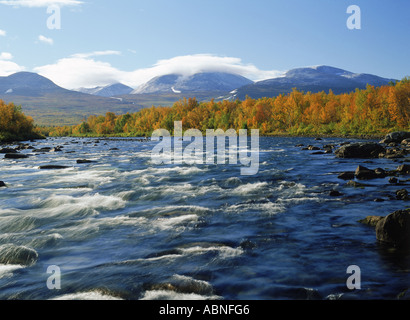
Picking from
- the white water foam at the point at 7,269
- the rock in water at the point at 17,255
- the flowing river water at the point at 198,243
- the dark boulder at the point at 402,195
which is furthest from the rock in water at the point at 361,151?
the white water foam at the point at 7,269

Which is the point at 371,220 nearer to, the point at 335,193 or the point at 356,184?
the point at 335,193

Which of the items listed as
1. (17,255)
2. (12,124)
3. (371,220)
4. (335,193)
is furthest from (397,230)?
(12,124)

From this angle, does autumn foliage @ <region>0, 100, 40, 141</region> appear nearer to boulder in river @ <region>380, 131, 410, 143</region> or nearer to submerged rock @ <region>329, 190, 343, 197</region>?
boulder in river @ <region>380, 131, 410, 143</region>

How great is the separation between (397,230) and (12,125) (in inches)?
5108

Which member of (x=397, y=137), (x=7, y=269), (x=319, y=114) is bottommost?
(x=7, y=269)

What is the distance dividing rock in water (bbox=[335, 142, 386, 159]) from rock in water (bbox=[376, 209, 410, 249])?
33495 mm

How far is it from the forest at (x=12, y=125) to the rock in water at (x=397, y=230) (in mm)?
115743

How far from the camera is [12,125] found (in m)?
118

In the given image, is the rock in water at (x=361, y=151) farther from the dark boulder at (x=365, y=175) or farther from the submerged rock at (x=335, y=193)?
the submerged rock at (x=335, y=193)

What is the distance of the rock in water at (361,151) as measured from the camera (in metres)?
43.3

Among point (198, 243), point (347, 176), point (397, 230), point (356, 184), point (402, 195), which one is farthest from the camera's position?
point (347, 176)

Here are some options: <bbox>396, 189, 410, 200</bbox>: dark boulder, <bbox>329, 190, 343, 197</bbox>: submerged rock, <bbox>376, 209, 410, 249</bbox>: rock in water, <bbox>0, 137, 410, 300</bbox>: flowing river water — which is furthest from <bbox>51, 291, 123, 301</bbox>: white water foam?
<bbox>396, 189, 410, 200</bbox>: dark boulder

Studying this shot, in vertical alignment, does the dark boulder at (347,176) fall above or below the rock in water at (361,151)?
below
